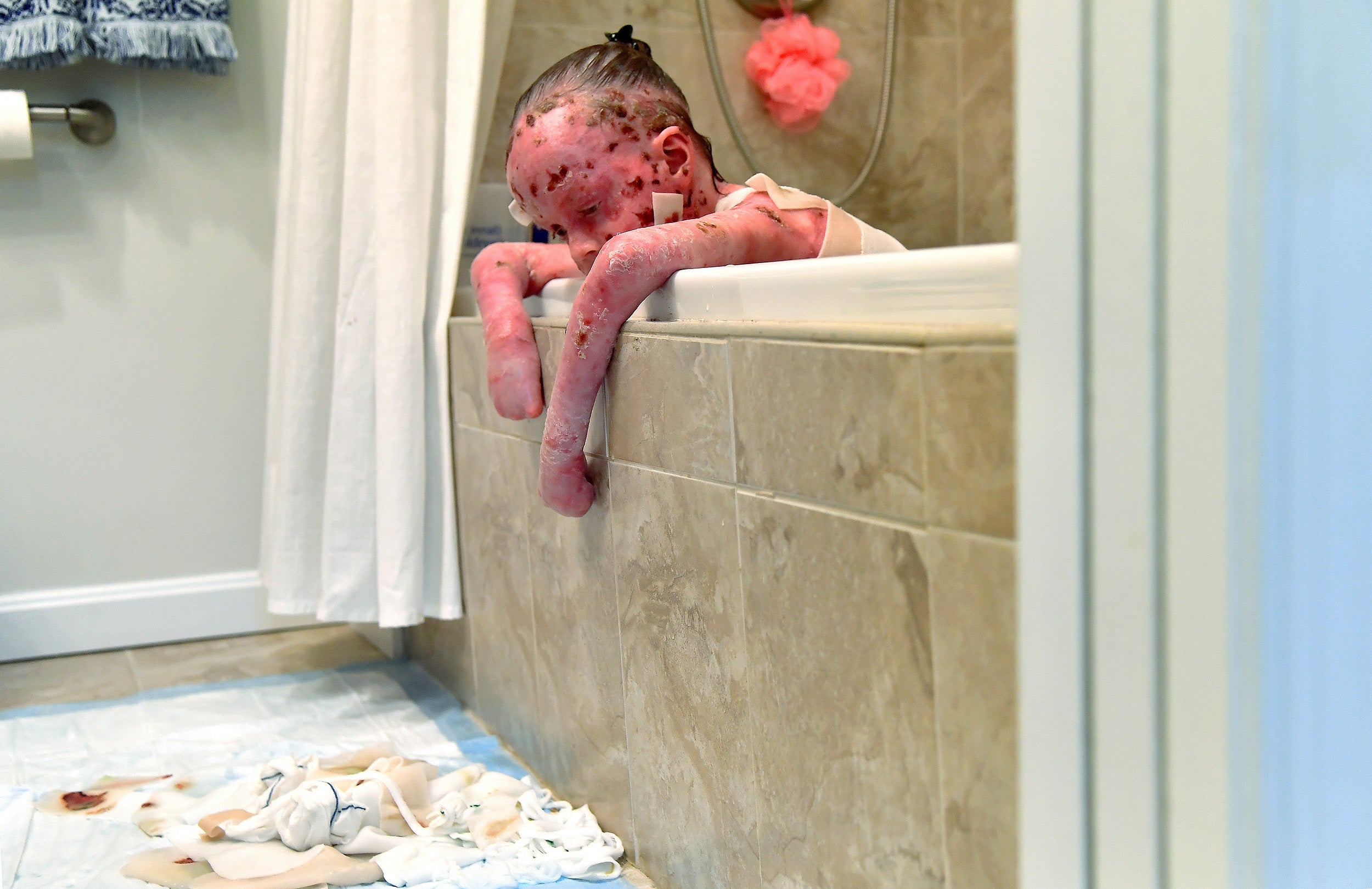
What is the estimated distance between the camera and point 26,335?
68.1 inches

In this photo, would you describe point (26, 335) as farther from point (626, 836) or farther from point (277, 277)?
point (626, 836)

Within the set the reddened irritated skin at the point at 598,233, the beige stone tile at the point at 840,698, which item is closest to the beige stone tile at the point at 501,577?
the reddened irritated skin at the point at 598,233

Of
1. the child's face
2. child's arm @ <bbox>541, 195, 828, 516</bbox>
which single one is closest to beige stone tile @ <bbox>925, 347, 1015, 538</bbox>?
child's arm @ <bbox>541, 195, 828, 516</bbox>

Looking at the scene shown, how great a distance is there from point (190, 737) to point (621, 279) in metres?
0.88

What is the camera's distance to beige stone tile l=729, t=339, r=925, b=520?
62 cm

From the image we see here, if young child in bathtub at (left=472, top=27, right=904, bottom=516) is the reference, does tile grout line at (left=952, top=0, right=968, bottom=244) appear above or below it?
above

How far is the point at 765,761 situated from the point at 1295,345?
18.3 inches

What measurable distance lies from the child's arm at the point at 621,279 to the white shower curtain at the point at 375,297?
41cm

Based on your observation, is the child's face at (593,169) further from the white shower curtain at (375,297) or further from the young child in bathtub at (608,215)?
the white shower curtain at (375,297)

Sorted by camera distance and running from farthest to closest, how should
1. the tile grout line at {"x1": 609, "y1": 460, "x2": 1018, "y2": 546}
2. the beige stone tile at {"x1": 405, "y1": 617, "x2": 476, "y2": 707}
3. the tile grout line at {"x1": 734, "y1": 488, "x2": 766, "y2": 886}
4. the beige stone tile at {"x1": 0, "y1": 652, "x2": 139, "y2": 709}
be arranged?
the beige stone tile at {"x1": 0, "y1": 652, "x2": 139, "y2": 709}
the beige stone tile at {"x1": 405, "y1": 617, "x2": 476, "y2": 707}
the tile grout line at {"x1": 734, "y1": 488, "x2": 766, "y2": 886}
the tile grout line at {"x1": 609, "y1": 460, "x2": 1018, "y2": 546}

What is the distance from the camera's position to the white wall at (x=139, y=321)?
1721 mm

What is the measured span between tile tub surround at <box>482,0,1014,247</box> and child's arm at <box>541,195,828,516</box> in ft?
2.50

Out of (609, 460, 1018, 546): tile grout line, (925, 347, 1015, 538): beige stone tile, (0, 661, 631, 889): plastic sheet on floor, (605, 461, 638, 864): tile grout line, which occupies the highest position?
(925, 347, 1015, 538): beige stone tile

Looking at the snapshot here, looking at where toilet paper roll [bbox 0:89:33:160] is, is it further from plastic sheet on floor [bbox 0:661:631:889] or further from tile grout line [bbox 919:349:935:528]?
tile grout line [bbox 919:349:935:528]
